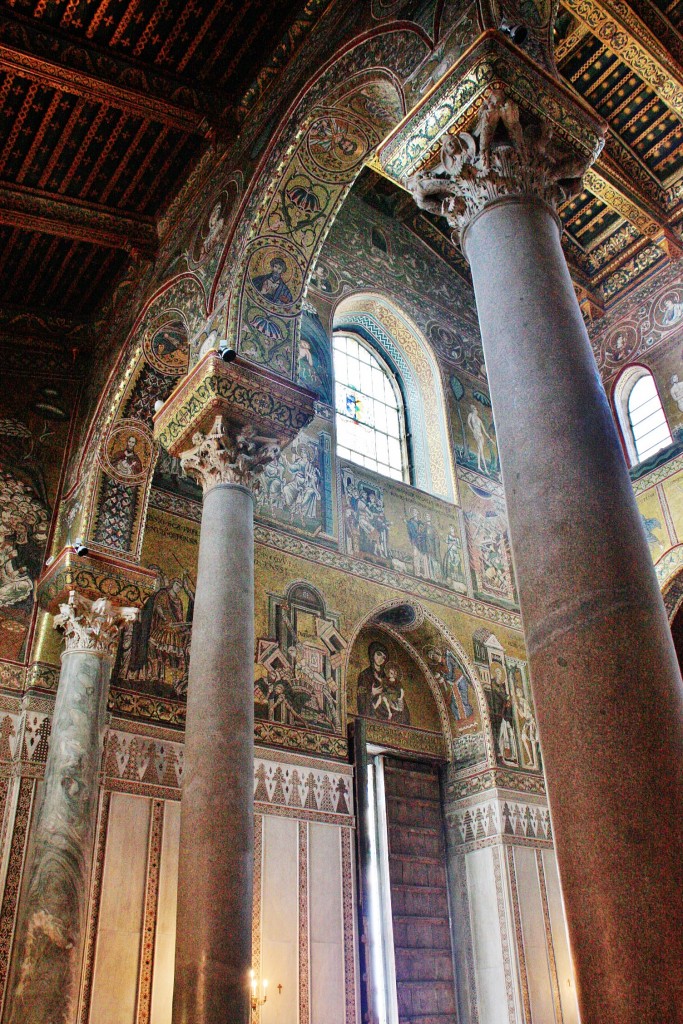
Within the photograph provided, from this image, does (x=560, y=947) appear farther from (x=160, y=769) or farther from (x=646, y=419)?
(x=646, y=419)

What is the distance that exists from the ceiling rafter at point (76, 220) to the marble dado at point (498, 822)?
24.5 feet

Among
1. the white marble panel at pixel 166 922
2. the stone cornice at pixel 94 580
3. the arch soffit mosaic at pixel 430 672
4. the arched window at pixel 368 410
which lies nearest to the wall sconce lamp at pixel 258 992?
the white marble panel at pixel 166 922

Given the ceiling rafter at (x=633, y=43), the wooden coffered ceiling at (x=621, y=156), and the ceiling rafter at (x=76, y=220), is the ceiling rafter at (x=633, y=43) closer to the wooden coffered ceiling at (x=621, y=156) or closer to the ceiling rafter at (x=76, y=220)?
the wooden coffered ceiling at (x=621, y=156)

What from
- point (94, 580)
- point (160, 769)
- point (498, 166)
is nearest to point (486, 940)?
point (160, 769)

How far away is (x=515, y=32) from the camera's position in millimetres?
5047

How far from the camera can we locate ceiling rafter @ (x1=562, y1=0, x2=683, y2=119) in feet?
35.2

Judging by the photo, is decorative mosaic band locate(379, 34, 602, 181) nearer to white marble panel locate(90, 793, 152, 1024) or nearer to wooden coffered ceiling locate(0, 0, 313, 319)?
wooden coffered ceiling locate(0, 0, 313, 319)

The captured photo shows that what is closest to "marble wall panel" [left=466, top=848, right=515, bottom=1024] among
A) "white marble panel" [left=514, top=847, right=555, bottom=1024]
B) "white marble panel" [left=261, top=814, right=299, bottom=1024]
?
"white marble panel" [left=514, top=847, right=555, bottom=1024]

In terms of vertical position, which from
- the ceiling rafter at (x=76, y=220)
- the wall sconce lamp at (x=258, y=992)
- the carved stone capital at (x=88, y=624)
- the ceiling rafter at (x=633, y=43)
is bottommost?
the wall sconce lamp at (x=258, y=992)

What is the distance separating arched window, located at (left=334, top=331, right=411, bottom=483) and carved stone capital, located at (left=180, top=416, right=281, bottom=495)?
511cm

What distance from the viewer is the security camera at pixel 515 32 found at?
5031mm

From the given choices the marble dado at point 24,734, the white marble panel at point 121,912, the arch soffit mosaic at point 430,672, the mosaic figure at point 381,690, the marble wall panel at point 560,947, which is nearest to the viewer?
the white marble panel at point 121,912

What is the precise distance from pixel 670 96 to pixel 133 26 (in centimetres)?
729

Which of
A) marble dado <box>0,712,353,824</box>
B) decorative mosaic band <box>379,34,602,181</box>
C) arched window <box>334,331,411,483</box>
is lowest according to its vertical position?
marble dado <box>0,712,353,824</box>
